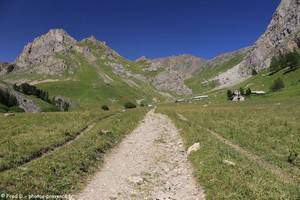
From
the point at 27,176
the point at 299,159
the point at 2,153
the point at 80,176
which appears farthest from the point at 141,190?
the point at 299,159

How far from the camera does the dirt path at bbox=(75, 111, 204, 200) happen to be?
16.8m

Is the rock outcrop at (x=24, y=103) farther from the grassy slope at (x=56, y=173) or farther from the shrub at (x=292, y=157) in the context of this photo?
the shrub at (x=292, y=157)

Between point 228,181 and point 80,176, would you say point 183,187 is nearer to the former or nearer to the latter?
point 228,181

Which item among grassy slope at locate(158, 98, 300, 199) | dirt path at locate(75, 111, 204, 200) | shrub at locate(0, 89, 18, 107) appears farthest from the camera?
shrub at locate(0, 89, 18, 107)

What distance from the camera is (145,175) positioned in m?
20.6

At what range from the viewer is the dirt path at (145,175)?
16797 mm

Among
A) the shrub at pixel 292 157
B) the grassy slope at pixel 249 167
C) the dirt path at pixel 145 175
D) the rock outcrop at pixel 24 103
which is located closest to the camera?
the grassy slope at pixel 249 167

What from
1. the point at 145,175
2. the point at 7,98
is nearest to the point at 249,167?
the point at 145,175

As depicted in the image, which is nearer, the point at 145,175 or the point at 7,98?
the point at 145,175

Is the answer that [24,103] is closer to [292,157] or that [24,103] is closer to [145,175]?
[145,175]

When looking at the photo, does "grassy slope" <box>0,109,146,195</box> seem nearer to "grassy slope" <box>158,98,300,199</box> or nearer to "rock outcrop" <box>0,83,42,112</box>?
"grassy slope" <box>158,98,300,199</box>

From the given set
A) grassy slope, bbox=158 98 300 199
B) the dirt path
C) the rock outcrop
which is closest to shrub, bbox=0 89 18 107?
the rock outcrop

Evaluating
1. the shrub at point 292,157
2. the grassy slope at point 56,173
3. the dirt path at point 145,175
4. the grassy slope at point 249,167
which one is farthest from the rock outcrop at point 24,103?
the shrub at point 292,157

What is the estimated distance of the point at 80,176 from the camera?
62.4 feet
